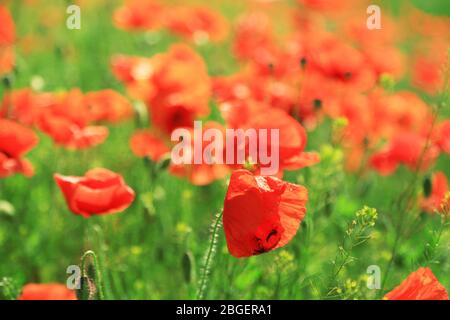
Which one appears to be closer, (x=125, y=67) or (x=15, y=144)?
(x=15, y=144)

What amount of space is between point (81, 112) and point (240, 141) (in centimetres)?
59

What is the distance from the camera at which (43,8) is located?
4.89 meters

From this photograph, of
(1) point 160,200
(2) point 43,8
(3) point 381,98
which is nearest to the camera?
(1) point 160,200

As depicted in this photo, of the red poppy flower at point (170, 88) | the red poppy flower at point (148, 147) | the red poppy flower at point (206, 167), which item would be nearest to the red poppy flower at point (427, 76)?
the red poppy flower at point (170, 88)

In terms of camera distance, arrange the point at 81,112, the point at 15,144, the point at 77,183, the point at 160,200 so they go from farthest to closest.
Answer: the point at 160,200, the point at 81,112, the point at 15,144, the point at 77,183

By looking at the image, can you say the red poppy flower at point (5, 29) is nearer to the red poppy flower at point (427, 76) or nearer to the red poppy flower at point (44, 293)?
the red poppy flower at point (44, 293)

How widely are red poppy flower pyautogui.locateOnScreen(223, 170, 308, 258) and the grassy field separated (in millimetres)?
183

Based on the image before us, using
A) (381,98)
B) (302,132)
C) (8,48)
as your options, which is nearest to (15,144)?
(302,132)

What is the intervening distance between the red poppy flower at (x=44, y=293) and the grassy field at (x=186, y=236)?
0.17 ft

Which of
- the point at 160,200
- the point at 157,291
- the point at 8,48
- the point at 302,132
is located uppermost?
the point at 8,48

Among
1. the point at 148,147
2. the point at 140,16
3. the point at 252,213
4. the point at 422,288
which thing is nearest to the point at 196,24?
the point at 140,16
